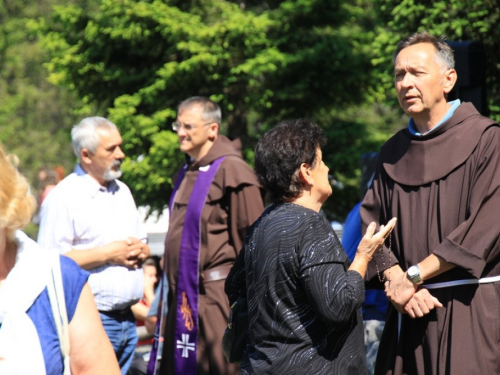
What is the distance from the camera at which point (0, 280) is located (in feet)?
8.66

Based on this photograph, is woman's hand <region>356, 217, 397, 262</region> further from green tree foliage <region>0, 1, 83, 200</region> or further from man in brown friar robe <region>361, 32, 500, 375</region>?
green tree foliage <region>0, 1, 83, 200</region>

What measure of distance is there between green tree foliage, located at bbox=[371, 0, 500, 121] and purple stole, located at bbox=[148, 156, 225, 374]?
313 cm

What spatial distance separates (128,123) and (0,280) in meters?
8.52

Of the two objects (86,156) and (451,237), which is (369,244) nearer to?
(451,237)

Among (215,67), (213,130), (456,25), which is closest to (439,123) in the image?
(213,130)

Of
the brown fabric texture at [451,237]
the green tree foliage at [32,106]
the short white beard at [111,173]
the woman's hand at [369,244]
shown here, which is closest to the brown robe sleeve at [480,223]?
the brown fabric texture at [451,237]

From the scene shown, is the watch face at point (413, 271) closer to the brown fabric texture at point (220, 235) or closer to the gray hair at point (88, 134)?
the brown fabric texture at point (220, 235)

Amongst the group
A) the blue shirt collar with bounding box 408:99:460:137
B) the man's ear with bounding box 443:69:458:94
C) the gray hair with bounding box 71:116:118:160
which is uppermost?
the man's ear with bounding box 443:69:458:94

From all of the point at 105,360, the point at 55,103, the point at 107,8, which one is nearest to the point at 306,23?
the point at 107,8

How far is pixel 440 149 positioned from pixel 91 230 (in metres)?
2.50

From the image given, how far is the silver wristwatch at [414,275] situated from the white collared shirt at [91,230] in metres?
2.30

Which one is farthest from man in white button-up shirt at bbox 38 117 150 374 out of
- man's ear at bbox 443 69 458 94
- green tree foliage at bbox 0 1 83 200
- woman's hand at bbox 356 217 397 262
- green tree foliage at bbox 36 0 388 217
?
green tree foliage at bbox 0 1 83 200

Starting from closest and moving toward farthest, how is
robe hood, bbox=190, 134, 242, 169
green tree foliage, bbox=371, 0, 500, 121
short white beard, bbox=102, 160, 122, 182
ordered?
short white beard, bbox=102, 160, 122, 182 → robe hood, bbox=190, 134, 242, 169 → green tree foliage, bbox=371, 0, 500, 121

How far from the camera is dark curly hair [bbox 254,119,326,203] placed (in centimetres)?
328
